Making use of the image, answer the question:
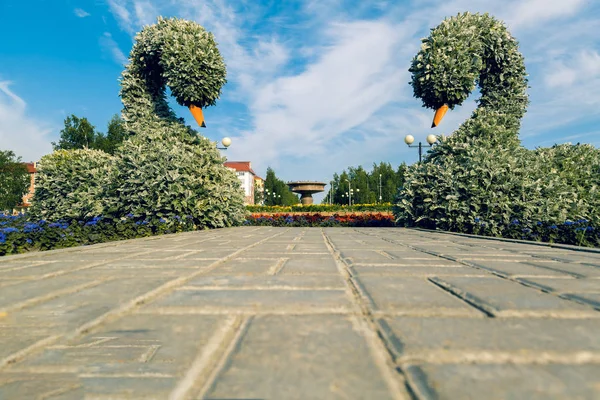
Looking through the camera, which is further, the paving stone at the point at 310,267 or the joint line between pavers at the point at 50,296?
the paving stone at the point at 310,267

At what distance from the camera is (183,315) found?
1414 mm

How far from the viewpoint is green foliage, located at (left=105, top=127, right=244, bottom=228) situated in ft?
23.2

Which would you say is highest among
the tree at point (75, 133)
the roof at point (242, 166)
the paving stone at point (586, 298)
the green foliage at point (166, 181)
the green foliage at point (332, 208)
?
the roof at point (242, 166)

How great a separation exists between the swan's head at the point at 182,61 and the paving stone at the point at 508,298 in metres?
7.83

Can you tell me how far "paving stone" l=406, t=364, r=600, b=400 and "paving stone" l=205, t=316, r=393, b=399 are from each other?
0.12 meters

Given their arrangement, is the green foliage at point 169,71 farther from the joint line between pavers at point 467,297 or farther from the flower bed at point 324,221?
the joint line between pavers at point 467,297

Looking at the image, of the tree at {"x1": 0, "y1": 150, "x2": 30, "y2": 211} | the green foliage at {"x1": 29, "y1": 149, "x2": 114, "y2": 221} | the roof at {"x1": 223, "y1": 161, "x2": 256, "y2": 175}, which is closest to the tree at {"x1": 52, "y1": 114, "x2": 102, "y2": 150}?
the tree at {"x1": 0, "y1": 150, "x2": 30, "y2": 211}

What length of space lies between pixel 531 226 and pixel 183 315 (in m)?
7.17

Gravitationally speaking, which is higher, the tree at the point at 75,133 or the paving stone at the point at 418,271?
the tree at the point at 75,133

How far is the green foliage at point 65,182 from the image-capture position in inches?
340

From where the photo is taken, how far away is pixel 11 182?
40.5m

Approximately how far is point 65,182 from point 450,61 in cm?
Answer: 1090

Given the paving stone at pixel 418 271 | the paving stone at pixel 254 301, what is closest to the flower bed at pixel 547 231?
the paving stone at pixel 418 271

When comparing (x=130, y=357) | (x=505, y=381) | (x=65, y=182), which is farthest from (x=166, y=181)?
(x=505, y=381)
